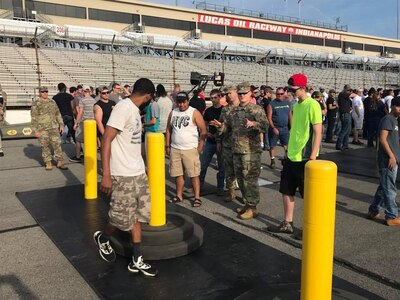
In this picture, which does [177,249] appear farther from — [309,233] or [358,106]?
[358,106]

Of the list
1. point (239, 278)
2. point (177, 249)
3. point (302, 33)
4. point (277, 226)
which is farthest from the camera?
point (302, 33)

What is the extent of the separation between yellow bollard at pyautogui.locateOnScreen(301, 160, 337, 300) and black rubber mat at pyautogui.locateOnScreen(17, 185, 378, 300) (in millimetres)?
560

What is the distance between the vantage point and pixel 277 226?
15.9 feet

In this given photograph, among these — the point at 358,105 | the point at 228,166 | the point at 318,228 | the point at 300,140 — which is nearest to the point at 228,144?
the point at 228,166

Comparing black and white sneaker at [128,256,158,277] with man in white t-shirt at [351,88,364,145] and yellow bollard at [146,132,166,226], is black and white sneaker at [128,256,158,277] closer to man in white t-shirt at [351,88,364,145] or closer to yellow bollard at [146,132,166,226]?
yellow bollard at [146,132,166,226]

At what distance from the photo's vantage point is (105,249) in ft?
12.6

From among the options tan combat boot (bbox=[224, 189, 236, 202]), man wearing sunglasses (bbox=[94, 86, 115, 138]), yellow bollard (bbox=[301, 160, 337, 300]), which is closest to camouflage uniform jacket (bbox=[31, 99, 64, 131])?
man wearing sunglasses (bbox=[94, 86, 115, 138])

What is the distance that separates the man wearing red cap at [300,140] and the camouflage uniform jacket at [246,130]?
2.30 feet

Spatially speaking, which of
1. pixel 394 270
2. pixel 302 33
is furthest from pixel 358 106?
pixel 302 33

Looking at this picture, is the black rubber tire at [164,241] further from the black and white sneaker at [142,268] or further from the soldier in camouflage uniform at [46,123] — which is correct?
the soldier in camouflage uniform at [46,123]

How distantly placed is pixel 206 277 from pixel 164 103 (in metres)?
5.31

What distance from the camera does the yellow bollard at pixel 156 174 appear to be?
4.29m

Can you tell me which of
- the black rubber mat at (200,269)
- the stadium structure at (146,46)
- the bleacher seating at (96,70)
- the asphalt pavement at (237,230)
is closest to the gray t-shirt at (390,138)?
the asphalt pavement at (237,230)

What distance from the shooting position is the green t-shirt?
14.2 ft
